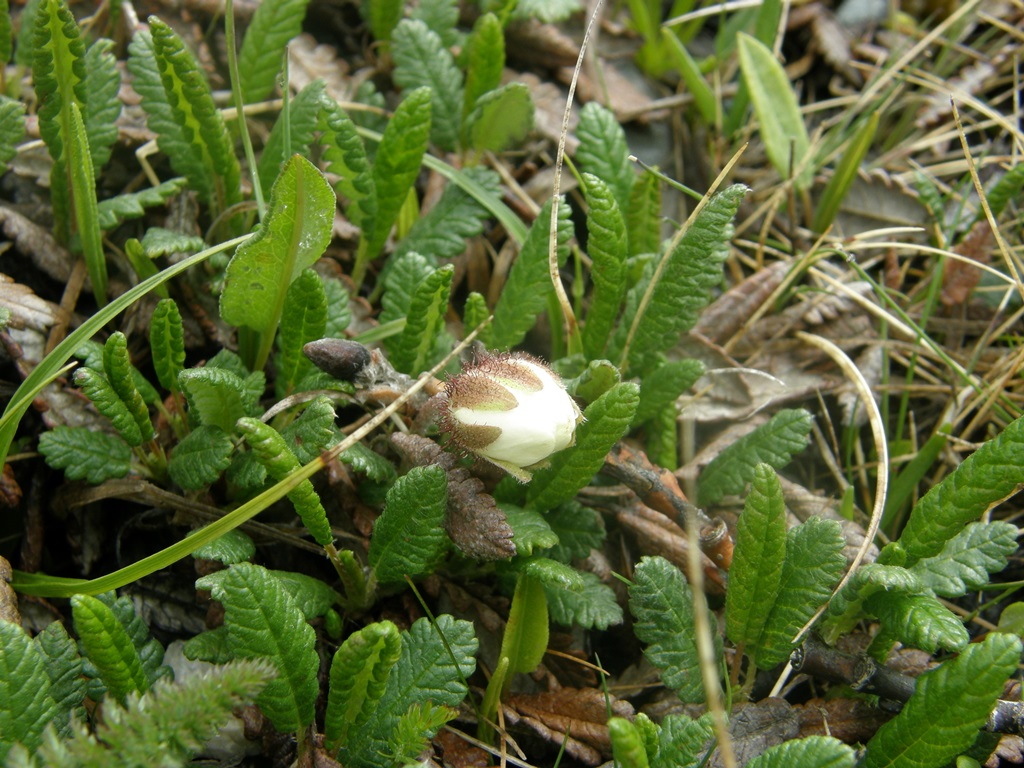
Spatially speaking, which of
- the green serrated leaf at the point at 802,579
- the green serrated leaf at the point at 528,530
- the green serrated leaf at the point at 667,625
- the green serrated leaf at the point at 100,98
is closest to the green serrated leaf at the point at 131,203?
the green serrated leaf at the point at 100,98

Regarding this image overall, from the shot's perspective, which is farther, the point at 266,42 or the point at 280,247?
the point at 266,42

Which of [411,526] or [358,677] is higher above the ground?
[411,526]

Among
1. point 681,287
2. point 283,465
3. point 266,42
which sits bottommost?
point 283,465

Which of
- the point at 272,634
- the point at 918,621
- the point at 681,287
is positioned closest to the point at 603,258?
the point at 681,287

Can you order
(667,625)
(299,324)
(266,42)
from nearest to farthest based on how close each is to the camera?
(667,625) < (299,324) < (266,42)

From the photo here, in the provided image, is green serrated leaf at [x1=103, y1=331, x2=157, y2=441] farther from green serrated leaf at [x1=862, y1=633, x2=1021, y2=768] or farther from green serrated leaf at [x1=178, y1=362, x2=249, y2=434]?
green serrated leaf at [x1=862, y1=633, x2=1021, y2=768]

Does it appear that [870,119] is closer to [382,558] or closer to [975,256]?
[975,256]

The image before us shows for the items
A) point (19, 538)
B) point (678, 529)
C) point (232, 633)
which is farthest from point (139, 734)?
point (678, 529)

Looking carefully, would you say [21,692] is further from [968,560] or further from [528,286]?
[968,560]
